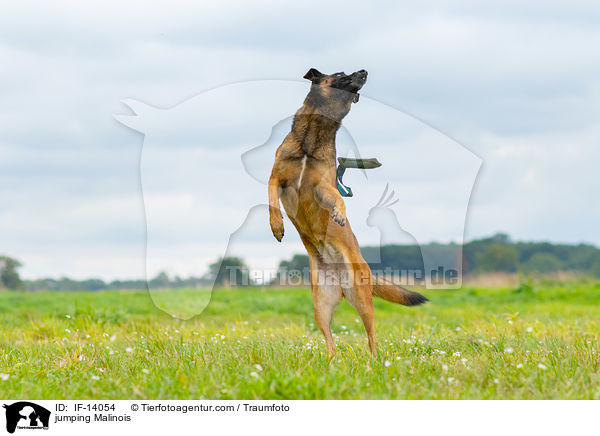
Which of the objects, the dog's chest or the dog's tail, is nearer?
the dog's chest

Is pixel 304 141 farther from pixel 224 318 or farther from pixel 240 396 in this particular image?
pixel 224 318

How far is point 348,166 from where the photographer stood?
6035 mm

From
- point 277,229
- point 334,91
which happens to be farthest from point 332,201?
point 334,91

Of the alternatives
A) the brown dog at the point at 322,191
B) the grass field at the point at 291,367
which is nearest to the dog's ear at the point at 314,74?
the brown dog at the point at 322,191

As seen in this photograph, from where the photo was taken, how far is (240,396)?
14.1ft

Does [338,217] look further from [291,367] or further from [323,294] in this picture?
[291,367]

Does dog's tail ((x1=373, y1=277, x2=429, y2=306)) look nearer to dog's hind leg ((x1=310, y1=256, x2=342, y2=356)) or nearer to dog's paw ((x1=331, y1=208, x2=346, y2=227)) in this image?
dog's hind leg ((x1=310, y1=256, x2=342, y2=356))

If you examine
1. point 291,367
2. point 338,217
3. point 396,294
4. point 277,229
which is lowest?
point 291,367
